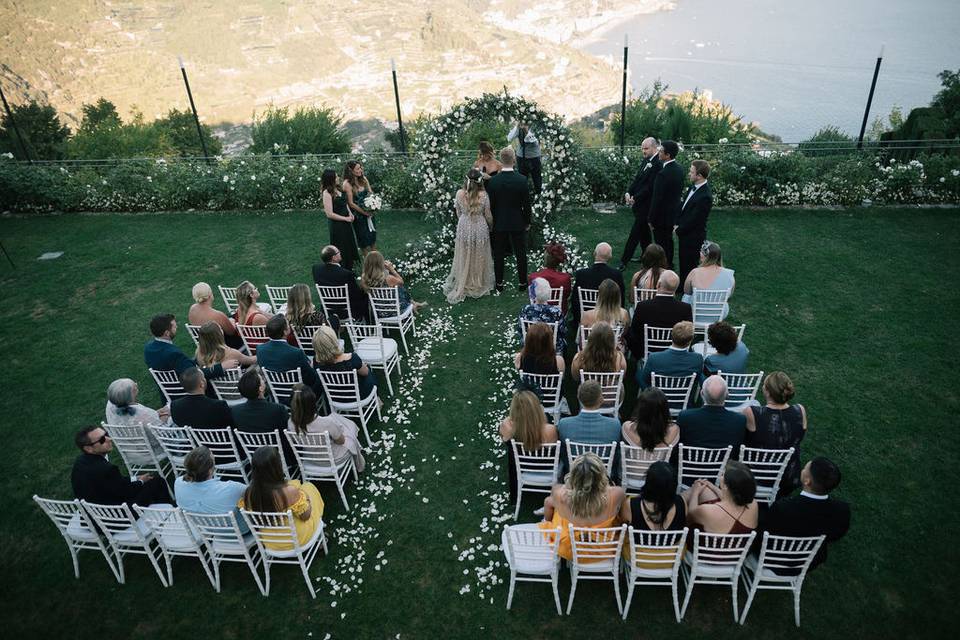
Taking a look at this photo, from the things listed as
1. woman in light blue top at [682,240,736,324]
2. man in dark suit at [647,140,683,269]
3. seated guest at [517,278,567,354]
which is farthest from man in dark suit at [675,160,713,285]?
seated guest at [517,278,567,354]

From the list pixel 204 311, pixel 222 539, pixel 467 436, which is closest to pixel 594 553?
pixel 467 436

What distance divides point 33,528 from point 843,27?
4895 centimetres

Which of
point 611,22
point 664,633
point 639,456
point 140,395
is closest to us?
point 664,633

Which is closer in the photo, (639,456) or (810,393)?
(639,456)

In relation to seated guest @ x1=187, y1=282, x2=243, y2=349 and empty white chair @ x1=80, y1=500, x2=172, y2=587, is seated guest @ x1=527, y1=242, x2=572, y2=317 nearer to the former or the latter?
seated guest @ x1=187, y1=282, x2=243, y2=349

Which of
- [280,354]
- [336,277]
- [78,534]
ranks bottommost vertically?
[78,534]

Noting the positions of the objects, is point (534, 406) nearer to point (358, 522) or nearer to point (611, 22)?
point (358, 522)

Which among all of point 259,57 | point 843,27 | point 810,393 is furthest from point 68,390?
point 259,57

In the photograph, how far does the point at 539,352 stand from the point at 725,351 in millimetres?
1717

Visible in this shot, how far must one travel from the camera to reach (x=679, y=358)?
5207mm

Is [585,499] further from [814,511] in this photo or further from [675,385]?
[675,385]

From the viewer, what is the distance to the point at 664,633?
411cm

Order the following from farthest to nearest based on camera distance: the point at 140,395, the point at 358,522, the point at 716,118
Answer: the point at 716,118 < the point at 140,395 < the point at 358,522

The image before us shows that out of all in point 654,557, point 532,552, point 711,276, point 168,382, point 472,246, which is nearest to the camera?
point 654,557
